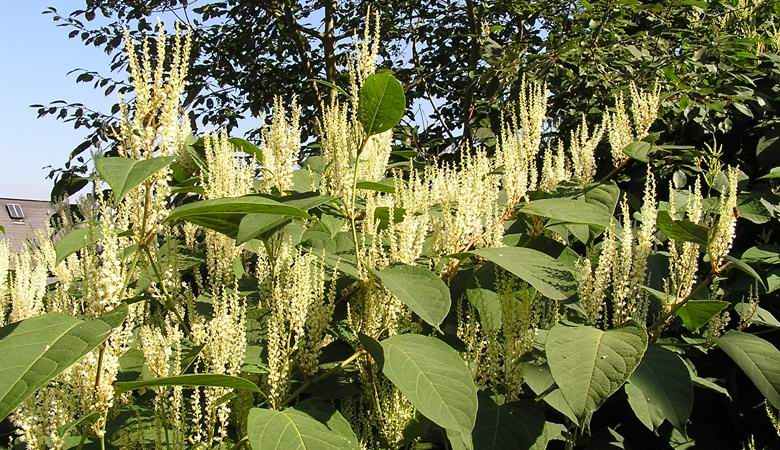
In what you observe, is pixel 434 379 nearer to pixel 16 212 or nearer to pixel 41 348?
pixel 41 348

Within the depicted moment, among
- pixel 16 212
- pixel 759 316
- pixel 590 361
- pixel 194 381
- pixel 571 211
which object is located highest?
pixel 571 211

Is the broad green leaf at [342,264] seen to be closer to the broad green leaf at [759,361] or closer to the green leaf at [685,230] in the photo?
the green leaf at [685,230]

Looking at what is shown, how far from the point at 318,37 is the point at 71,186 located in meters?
5.77

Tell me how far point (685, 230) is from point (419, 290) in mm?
797

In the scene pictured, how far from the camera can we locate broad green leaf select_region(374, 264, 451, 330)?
1.50 meters

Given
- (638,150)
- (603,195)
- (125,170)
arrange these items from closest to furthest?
(125,170), (603,195), (638,150)

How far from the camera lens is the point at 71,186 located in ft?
10.4

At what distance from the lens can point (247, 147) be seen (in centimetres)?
261

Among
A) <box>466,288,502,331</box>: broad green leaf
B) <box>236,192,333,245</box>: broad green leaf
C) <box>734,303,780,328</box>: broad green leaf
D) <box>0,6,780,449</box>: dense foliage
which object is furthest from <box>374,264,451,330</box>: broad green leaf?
<box>734,303,780,328</box>: broad green leaf

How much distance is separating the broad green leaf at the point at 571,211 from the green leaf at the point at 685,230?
0.15 m

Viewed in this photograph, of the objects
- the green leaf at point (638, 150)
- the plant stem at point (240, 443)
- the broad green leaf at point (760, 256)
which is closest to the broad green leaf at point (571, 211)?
the green leaf at point (638, 150)

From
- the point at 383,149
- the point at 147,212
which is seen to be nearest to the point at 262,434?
the point at 147,212

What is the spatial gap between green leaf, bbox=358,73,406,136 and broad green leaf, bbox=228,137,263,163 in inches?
33.7

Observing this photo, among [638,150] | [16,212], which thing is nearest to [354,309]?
[638,150]
